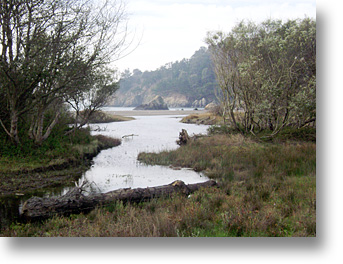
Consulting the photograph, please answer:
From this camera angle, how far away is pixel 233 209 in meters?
7.05

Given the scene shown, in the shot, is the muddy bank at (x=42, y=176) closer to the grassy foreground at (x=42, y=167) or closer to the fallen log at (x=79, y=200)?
the grassy foreground at (x=42, y=167)

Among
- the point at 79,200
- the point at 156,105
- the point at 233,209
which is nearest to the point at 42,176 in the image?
the point at 79,200

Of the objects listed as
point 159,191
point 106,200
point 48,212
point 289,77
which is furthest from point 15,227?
point 289,77

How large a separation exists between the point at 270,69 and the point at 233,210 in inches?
448

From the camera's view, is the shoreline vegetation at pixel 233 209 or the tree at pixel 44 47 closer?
the shoreline vegetation at pixel 233 209

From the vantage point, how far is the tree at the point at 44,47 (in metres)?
12.1

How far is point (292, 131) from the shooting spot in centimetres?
1725

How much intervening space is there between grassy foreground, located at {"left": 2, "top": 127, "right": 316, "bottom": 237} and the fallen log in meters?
0.35

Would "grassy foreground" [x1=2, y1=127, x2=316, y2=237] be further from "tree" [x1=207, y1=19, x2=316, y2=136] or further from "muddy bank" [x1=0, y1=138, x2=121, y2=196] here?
"muddy bank" [x1=0, y1=138, x2=121, y2=196]

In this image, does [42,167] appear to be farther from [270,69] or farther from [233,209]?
[270,69]

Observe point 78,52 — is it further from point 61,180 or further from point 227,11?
point 227,11

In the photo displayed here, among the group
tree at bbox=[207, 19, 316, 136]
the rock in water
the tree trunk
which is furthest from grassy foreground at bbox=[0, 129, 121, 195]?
the rock in water

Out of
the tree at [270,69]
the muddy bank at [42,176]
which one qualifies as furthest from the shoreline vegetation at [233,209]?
the muddy bank at [42,176]

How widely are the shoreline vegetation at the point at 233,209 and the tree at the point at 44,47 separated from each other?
24.1ft
